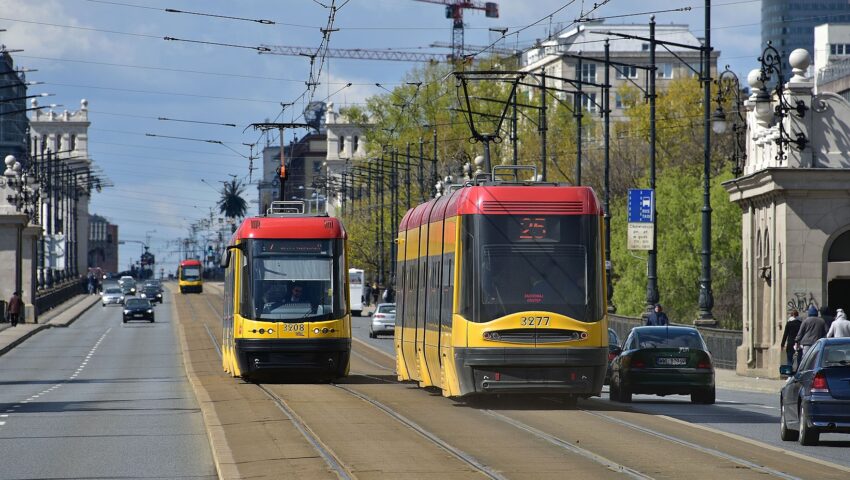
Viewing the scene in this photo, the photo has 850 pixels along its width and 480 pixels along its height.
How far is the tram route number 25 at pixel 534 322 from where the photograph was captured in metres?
24.5

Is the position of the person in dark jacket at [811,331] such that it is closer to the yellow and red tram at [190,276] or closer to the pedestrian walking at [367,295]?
the pedestrian walking at [367,295]

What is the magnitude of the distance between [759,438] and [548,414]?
3511 millimetres

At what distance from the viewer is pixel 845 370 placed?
785 inches

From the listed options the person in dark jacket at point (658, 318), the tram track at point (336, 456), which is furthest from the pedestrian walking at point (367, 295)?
the tram track at point (336, 456)

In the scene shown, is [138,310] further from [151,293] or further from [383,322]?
[151,293]

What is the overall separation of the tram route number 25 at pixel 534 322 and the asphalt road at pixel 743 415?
2.31 m

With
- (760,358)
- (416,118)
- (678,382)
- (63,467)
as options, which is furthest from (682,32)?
(63,467)

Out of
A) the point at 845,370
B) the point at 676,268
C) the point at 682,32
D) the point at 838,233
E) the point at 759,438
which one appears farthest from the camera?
the point at 682,32

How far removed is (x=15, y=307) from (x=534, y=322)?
187 feet

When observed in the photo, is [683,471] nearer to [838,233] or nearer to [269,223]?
[269,223]

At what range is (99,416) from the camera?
88.3ft

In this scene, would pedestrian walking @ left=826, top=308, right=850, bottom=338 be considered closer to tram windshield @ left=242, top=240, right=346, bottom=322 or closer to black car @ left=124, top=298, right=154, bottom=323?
tram windshield @ left=242, top=240, right=346, bottom=322

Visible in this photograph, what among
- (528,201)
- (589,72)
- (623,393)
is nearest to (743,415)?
(623,393)

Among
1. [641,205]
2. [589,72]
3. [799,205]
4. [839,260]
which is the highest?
[589,72]
